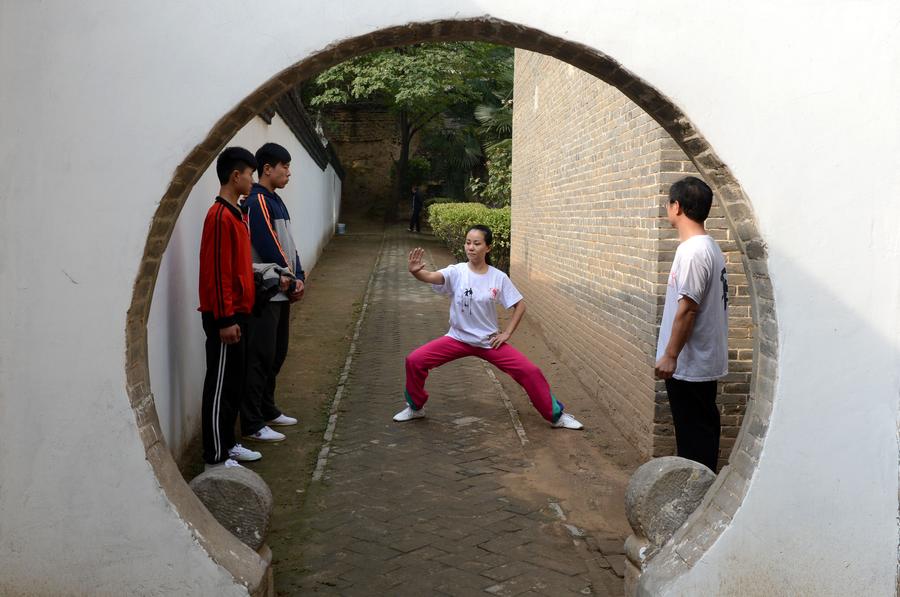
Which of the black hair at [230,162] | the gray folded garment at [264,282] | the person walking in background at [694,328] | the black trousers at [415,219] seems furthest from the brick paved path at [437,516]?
the black trousers at [415,219]

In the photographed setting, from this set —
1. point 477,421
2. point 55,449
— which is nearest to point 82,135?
point 55,449

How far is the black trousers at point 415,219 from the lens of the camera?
28766 mm

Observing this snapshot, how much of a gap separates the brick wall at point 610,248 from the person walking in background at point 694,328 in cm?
99

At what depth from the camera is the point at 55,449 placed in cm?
322

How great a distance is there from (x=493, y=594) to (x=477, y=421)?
3.01 meters

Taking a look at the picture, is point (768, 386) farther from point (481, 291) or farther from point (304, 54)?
point (481, 291)

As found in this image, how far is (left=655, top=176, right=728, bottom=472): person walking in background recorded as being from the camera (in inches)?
169

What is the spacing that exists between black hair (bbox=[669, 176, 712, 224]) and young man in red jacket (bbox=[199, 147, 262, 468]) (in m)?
2.56

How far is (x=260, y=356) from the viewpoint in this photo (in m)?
5.73

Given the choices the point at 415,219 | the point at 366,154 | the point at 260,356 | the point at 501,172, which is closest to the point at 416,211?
the point at 415,219

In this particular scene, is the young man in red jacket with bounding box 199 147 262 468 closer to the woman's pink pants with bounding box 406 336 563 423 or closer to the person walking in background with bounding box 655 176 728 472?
the woman's pink pants with bounding box 406 336 563 423

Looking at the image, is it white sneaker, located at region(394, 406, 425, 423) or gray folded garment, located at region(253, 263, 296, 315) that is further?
white sneaker, located at region(394, 406, 425, 423)

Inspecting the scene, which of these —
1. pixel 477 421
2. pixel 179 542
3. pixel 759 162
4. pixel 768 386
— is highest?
pixel 759 162

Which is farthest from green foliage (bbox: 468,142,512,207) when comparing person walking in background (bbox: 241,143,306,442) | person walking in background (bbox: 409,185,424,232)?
person walking in background (bbox: 241,143,306,442)
